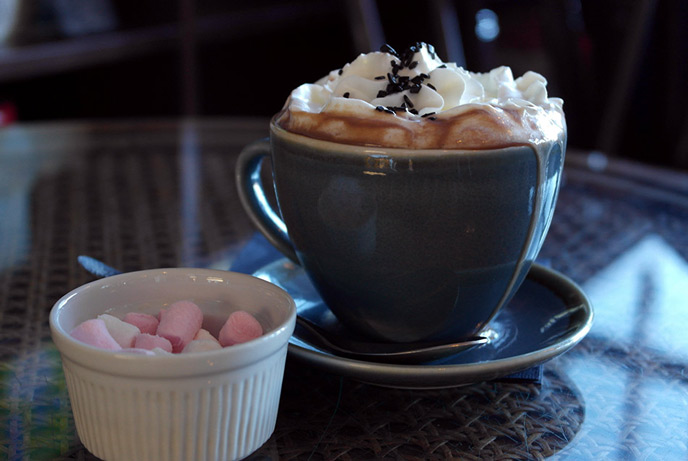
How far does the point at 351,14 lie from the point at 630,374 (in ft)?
6.83

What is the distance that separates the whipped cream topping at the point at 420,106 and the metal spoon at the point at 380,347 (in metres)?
0.15

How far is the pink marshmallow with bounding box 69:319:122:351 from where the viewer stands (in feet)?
1.30

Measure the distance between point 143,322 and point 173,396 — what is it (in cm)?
9

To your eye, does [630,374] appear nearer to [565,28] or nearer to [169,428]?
[169,428]

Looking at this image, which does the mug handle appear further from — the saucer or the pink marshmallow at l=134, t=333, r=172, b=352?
the pink marshmallow at l=134, t=333, r=172, b=352

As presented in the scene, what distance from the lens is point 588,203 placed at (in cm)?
98

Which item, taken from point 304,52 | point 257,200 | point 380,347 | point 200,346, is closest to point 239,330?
point 200,346

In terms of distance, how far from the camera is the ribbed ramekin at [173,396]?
0.37 metres

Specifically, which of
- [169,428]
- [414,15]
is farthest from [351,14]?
[169,428]

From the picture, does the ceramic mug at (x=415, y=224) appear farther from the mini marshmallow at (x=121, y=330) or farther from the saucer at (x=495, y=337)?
the mini marshmallow at (x=121, y=330)

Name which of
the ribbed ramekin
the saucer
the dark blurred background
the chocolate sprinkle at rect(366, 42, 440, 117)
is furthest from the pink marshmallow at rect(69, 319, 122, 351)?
the dark blurred background

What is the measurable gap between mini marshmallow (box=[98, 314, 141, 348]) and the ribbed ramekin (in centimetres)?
3

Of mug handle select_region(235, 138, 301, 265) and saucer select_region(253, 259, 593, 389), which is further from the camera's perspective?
mug handle select_region(235, 138, 301, 265)

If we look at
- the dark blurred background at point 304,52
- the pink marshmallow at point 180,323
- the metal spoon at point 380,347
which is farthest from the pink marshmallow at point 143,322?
the dark blurred background at point 304,52
